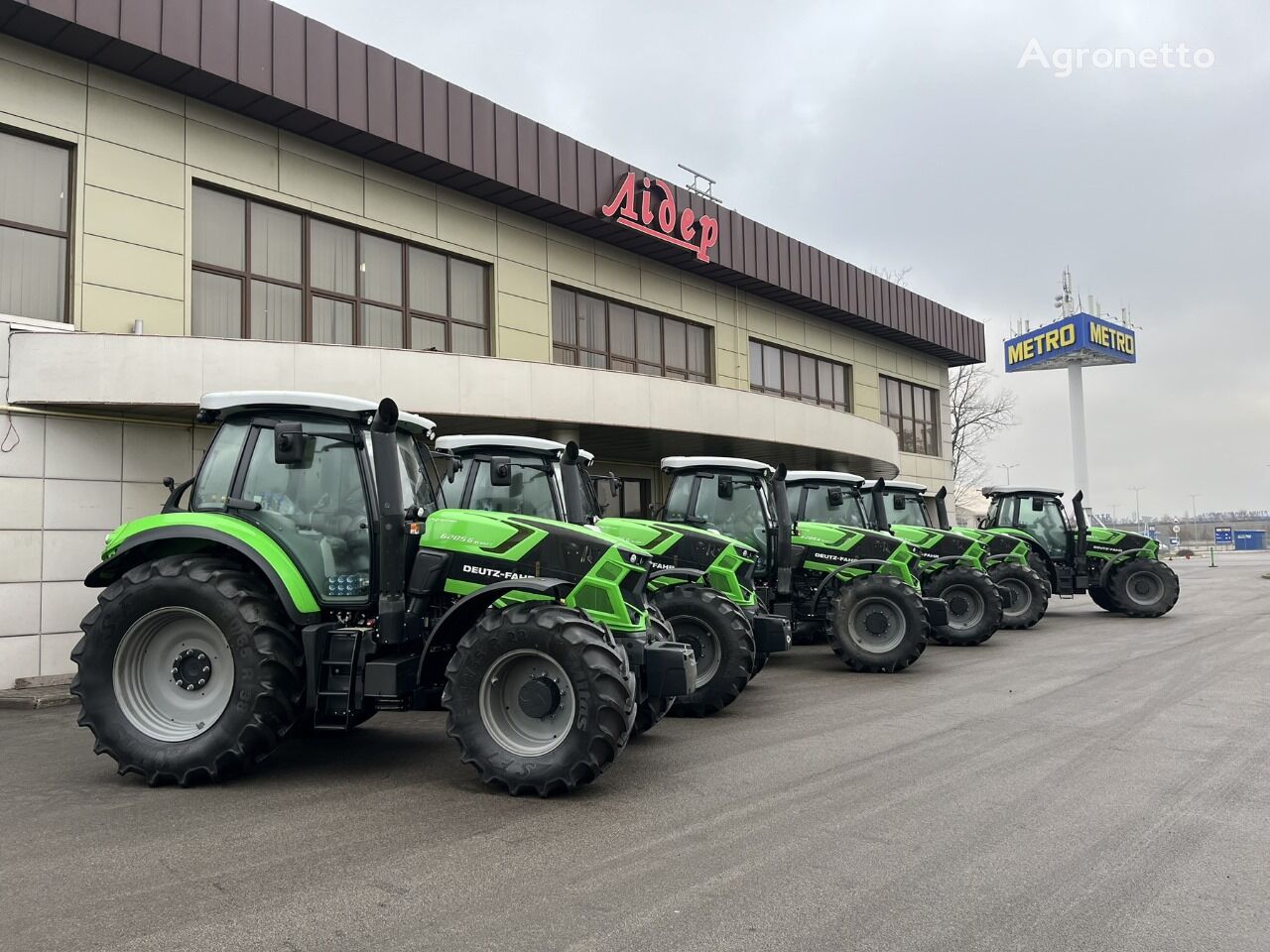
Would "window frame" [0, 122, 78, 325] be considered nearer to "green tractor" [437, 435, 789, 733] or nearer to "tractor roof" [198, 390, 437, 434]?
"green tractor" [437, 435, 789, 733]

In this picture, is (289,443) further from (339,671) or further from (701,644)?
(701,644)

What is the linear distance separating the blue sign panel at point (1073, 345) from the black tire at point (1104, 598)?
3312 centimetres

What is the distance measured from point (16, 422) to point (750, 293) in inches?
693

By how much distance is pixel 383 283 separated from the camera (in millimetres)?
16859

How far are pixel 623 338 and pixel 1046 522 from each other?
9777 mm

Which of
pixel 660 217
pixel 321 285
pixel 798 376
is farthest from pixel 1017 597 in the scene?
pixel 321 285

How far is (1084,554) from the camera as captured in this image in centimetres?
1953

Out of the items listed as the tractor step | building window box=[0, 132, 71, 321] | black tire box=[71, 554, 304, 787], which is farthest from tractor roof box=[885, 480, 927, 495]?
building window box=[0, 132, 71, 321]

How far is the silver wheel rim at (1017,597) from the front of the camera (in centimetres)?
1797

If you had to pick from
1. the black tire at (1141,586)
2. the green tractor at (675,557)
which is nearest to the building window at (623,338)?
the green tractor at (675,557)

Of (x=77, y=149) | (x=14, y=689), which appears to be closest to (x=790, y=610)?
(x=14, y=689)

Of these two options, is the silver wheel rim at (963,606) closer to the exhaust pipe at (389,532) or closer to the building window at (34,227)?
the exhaust pipe at (389,532)

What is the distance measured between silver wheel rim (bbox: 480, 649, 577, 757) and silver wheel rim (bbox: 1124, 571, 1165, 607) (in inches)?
681

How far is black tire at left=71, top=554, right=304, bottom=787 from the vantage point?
6.34 m
